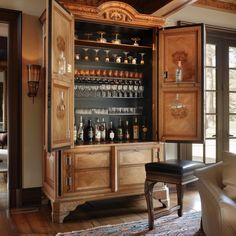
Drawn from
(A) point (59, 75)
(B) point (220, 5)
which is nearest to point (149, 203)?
(A) point (59, 75)

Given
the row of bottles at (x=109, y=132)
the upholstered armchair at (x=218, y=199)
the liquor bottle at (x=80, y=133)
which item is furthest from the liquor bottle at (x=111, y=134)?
the upholstered armchair at (x=218, y=199)

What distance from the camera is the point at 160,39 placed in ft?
12.5

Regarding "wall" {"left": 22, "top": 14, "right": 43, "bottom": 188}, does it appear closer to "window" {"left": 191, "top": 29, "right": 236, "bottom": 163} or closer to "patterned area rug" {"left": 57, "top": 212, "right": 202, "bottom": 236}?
"patterned area rug" {"left": 57, "top": 212, "right": 202, "bottom": 236}

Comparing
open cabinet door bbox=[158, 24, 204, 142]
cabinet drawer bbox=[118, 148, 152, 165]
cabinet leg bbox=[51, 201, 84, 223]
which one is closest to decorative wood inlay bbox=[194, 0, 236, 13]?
open cabinet door bbox=[158, 24, 204, 142]

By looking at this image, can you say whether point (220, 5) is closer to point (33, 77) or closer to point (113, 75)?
point (113, 75)

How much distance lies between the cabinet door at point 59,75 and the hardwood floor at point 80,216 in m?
0.82

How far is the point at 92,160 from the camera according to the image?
133 inches

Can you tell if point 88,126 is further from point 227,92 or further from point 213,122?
point 227,92

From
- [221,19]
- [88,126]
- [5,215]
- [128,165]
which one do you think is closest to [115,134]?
[88,126]

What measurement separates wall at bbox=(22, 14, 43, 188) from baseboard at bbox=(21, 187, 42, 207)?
0.06 meters

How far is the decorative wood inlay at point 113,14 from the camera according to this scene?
3312 mm

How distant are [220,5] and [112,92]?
233 centimetres

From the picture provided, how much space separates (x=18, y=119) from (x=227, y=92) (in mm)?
3194

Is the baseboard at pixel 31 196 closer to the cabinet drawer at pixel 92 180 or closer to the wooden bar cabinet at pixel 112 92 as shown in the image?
the wooden bar cabinet at pixel 112 92
